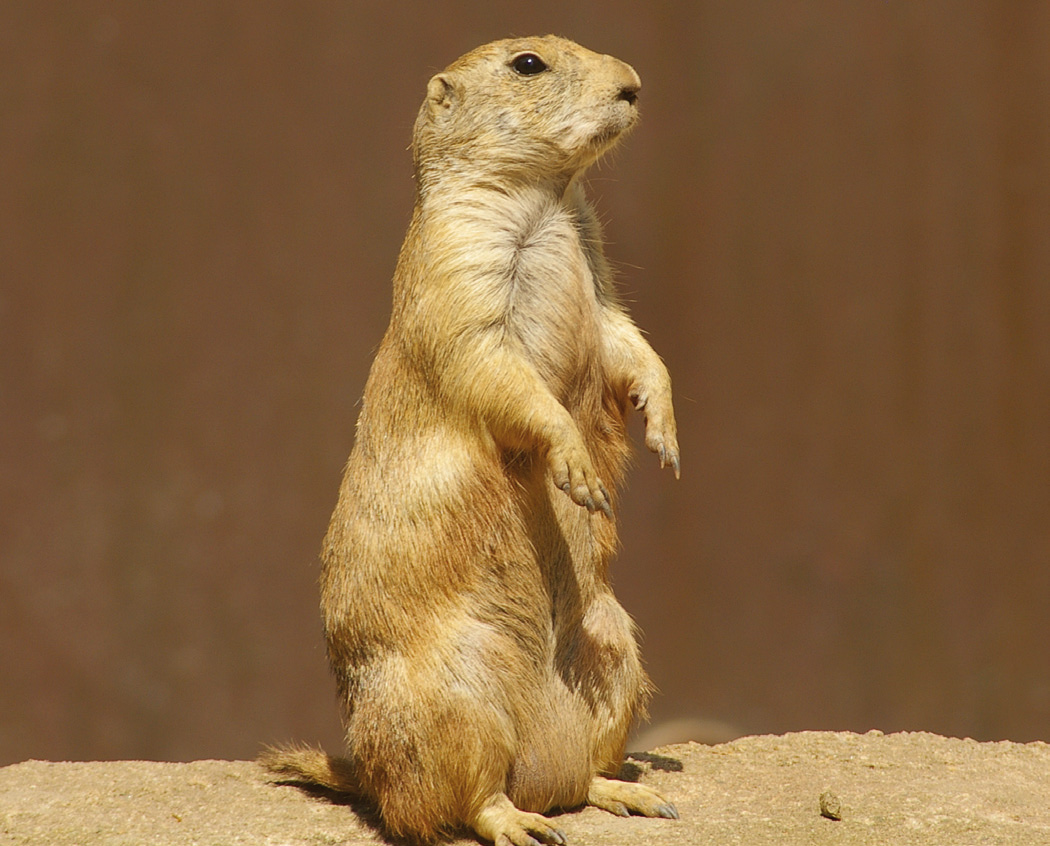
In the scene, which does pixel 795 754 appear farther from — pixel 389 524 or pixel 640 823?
pixel 389 524

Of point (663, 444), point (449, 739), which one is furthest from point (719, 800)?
point (663, 444)

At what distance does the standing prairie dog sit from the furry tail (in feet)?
0.27

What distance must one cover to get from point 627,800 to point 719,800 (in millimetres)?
414

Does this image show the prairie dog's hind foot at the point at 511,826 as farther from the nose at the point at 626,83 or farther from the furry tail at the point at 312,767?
the nose at the point at 626,83

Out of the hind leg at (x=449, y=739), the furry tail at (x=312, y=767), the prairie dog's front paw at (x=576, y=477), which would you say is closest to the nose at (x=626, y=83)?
the prairie dog's front paw at (x=576, y=477)

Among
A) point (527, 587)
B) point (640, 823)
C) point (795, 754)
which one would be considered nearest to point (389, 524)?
point (527, 587)

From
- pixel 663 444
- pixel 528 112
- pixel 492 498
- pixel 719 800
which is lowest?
pixel 719 800

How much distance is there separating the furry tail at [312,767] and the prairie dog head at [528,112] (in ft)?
7.73

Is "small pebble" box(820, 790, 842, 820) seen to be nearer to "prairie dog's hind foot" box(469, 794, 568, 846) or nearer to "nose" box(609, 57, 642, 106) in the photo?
"prairie dog's hind foot" box(469, 794, 568, 846)

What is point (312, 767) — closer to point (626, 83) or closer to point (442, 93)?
point (442, 93)

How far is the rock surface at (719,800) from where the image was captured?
4410 mm

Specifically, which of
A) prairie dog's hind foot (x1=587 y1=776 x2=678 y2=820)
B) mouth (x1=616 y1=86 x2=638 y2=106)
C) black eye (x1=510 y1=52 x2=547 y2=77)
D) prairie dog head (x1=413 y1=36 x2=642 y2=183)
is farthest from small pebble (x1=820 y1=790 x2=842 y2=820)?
black eye (x1=510 y1=52 x2=547 y2=77)

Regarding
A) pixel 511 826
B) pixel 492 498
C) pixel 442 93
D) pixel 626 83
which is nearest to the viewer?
pixel 511 826

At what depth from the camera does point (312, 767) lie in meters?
5.12
